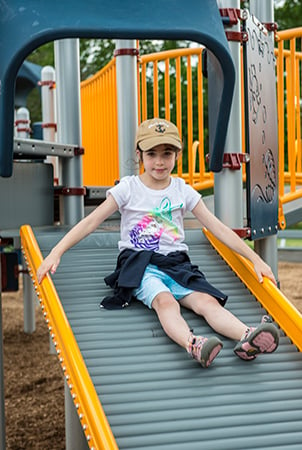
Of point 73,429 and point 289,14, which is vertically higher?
point 289,14

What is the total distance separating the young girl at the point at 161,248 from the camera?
2.76 m

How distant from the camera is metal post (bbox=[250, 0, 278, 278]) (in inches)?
150

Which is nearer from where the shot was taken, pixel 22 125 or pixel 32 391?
pixel 32 391

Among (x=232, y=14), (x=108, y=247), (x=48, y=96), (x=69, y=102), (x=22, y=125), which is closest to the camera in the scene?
(x=232, y=14)

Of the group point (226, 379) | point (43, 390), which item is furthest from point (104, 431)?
point (43, 390)

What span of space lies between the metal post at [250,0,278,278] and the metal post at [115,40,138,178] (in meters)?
1.11

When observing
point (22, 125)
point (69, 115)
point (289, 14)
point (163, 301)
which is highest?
point (289, 14)

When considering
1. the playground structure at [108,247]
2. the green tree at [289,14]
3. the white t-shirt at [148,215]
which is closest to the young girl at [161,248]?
the white t-shirt at [148,215]

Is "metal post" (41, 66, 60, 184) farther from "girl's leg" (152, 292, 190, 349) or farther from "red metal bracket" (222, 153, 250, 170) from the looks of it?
"girl's leg" (152, 292, 190, 349)

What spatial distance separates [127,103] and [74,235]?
6.83 feet

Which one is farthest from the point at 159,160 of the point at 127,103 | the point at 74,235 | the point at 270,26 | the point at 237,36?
the point at 127,103

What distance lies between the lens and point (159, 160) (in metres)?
2.98

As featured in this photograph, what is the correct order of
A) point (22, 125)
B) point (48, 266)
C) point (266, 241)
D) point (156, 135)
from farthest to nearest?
1. point (22, 125)
2. point (266, 241)
3. point (156, 135)
4. point (48, 266)

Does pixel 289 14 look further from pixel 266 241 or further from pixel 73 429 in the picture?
pixel 73 429
